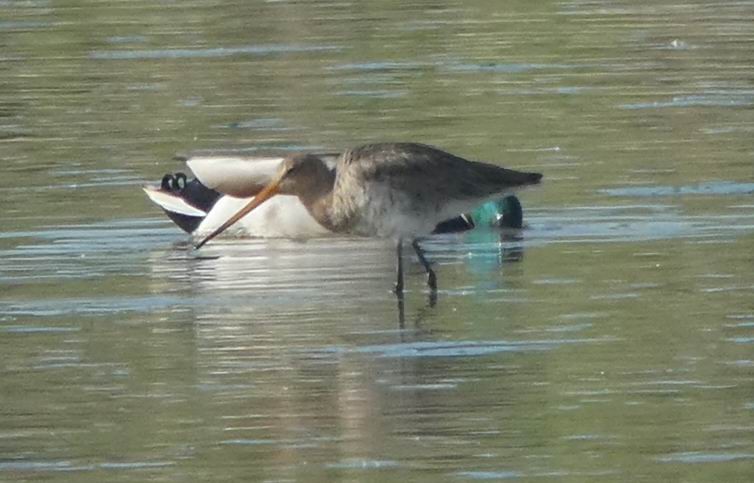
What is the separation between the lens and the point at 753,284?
1146 cm

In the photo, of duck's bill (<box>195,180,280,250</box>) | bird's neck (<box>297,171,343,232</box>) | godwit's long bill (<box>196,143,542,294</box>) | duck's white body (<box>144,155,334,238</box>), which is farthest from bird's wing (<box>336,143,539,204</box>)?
duck's white body (<box>144,155,334,238</box>)

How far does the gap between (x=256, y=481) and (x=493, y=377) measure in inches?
69.4

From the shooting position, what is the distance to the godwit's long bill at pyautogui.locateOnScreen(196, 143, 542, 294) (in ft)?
39.0

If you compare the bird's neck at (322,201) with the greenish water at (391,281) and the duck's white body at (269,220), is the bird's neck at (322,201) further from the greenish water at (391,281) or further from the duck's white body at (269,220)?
the duck's white body at (269,220)

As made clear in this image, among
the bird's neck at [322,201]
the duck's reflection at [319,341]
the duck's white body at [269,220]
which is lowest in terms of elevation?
the duck's reflection at [319,341]

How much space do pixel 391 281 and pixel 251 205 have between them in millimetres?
950

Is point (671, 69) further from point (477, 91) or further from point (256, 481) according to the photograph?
point (256, 481)

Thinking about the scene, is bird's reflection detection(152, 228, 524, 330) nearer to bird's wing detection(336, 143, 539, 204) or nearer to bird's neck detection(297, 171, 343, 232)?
bird's neck detection(297, 171, 343, 232)

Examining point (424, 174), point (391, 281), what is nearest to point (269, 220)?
point (391, 281)

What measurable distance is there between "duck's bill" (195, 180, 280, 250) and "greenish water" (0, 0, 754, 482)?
0.54 feet

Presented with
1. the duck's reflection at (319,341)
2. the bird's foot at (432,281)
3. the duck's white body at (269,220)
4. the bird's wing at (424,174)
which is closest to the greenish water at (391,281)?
the duck's reflection at (319,341)

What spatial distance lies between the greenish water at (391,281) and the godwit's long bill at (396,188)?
13.2 inches

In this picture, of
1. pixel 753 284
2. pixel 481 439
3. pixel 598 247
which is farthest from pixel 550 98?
pixel 481 439

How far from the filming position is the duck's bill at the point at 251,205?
12.6 m
